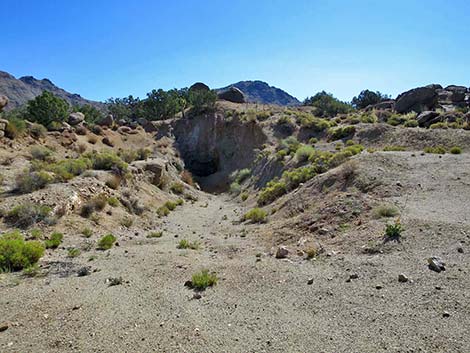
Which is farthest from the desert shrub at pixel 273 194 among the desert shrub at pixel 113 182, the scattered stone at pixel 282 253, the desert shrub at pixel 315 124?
the desert shrub at pixel 315 124

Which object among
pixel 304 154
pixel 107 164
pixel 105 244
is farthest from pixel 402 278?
pixel 107 164

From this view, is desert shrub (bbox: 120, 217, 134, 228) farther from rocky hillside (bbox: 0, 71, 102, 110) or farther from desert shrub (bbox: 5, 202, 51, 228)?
rocky hillside (bbox: 0, 71, 102, 110)

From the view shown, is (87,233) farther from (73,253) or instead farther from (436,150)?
(436,150)

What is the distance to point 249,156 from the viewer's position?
4119 centimetres

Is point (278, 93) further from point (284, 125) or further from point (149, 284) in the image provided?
point (149, 284)

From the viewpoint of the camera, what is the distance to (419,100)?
36.8m

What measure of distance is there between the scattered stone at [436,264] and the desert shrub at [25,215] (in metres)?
12.9

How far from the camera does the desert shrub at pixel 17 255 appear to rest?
9102 millimetres

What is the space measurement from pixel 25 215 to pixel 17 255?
423cm

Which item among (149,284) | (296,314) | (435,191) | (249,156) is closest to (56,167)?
(149,284)

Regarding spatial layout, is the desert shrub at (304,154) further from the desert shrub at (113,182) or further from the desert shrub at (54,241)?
the desert shrub at (54,241)

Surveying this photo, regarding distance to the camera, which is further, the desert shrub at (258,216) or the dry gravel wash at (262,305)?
the desert shrub at (258,216)

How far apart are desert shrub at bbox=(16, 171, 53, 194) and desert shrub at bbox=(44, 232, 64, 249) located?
174 inches

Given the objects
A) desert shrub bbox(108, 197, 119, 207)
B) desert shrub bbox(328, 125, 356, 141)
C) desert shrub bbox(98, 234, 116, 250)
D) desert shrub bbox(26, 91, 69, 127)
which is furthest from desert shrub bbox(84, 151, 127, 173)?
desert shrub bbox(328, 125, 356, 141)
